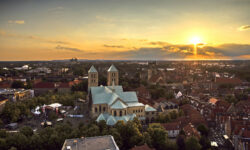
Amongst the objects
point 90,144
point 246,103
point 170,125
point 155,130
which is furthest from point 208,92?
point 90,144

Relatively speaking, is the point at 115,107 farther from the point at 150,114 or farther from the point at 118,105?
the point at 150,114

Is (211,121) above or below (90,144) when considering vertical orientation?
below

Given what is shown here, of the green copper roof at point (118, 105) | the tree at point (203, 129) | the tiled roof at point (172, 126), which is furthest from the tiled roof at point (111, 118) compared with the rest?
the tree at point (203, 129)

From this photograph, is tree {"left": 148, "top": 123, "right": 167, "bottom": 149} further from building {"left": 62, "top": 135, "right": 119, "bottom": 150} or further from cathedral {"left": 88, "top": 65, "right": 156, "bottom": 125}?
building {"left": 62, "top": 135, "right": 119, "bottom": 150}

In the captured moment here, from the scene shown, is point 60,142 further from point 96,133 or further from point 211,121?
point 211,121

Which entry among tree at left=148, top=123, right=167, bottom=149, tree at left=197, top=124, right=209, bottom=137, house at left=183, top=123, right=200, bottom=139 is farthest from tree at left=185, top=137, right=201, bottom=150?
tree at left=197, top=124, right=209, bottom=137

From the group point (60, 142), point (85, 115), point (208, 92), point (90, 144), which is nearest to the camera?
point (90, 144)

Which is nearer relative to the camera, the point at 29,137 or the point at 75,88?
the point at 29,137

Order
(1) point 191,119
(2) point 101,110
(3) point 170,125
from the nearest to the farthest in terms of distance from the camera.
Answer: (3) point 170,125 → (1) point 191,119 → (2) point 101,110
